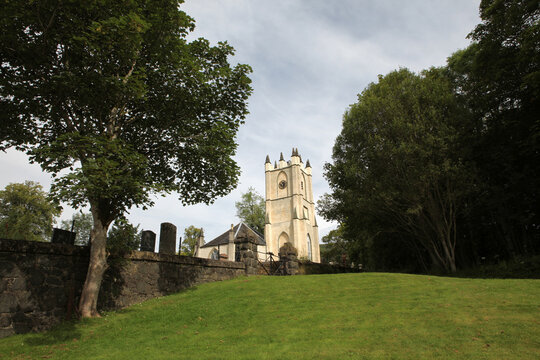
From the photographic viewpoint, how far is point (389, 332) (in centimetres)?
621

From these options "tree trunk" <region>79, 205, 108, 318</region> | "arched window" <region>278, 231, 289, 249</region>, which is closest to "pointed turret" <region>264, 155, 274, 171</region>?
"arched window" <region>278, 231, 289, 249</region>

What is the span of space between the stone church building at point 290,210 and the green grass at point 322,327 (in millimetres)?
35529

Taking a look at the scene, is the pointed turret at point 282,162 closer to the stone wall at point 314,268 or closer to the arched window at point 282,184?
the arched window at point 282,184

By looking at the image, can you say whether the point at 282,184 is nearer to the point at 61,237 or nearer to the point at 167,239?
the point at 167,239

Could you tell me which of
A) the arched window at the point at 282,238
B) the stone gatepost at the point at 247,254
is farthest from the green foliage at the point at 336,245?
the stone gatepost at the point at 247,254

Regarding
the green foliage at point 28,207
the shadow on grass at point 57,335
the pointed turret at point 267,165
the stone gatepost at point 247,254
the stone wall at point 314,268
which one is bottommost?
A: the shadow on grass at point 57,335

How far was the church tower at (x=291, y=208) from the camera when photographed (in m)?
48.1

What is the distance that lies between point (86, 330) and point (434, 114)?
58.9ft

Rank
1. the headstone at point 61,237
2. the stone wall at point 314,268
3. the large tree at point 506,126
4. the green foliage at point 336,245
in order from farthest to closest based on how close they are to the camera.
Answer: the green foliage at point 336,245 < the stone wall at point 314,268 < the large tree at point 506,126 < the headstone at point 61,237

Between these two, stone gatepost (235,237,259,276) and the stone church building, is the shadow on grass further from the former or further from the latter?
the stone church building

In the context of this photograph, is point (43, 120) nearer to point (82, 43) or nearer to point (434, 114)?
point (82, 43)

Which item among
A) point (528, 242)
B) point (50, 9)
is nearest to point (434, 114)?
point (528, 242)

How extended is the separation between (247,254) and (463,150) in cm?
1283

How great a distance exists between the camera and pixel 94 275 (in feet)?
28.5
